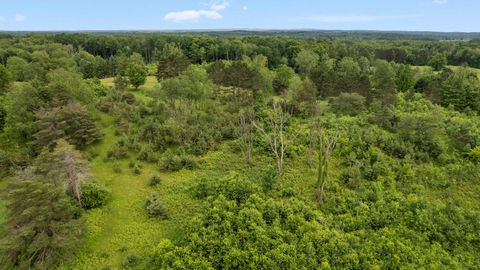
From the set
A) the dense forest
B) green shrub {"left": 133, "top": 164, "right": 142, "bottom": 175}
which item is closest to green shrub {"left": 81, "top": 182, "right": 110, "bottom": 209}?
the dense forest

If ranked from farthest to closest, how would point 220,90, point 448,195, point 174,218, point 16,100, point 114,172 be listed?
point 220,90
point 16,100
point 114,172
point 448,195
point 174,218

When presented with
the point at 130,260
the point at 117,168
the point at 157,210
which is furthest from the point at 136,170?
the point at 130,260

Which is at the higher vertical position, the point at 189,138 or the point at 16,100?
the point at 16,100

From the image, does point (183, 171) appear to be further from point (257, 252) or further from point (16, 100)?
point (16, 100)

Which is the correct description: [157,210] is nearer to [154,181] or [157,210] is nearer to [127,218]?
[127,218]

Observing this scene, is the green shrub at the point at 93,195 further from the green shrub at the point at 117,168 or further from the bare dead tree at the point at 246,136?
the bare dead tree at the point at 246,136

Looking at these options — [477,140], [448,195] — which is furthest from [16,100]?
[477,140]

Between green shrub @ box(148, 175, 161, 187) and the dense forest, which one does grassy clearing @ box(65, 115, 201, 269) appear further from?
green shrub @ box(148, 175, 161, 187)
